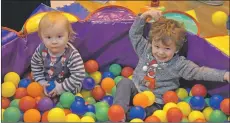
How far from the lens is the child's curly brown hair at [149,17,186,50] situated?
1494mm

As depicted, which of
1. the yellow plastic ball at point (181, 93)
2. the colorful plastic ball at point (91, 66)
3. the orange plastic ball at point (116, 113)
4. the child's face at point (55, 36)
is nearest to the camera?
the orange plastic ball at point (116, 113)

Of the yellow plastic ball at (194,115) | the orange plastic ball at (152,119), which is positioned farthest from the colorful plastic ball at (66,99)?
the yellow plastic ball at (194,115)

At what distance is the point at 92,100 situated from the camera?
64.7 inches

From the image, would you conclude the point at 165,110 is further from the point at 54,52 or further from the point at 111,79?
the point at 54,52

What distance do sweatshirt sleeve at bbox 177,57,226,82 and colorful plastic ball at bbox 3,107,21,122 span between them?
55 centimetres

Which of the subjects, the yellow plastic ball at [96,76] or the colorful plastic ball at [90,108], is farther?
the yellow plastic ball at [96,76]

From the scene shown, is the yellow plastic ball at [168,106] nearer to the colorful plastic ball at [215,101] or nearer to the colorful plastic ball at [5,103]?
the colorful plastic ball at [215,101]

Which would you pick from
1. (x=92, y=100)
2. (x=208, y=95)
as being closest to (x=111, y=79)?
(x=92, y=100)

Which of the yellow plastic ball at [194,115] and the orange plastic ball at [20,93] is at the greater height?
the orange plastic ball at [20,93]

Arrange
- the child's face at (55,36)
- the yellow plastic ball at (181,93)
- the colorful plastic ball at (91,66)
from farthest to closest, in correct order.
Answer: the colorful plastic ball at (91,66), the yellow plastic ball at (181,93), the child's face at (55,36)

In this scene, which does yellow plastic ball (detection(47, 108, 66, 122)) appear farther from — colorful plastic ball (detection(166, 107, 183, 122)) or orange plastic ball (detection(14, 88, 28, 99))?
colorful plastic ball (detection(166, 107, 183, 122))

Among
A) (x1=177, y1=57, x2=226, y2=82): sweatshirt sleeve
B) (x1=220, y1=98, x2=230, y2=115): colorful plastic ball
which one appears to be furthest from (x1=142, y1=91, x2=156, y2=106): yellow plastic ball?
(x1=220, y1=98, x2=230, y2=115): colorful plastic ball

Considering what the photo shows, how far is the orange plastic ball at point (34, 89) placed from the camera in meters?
1.60

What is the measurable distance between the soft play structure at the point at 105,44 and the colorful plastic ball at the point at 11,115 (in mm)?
230
